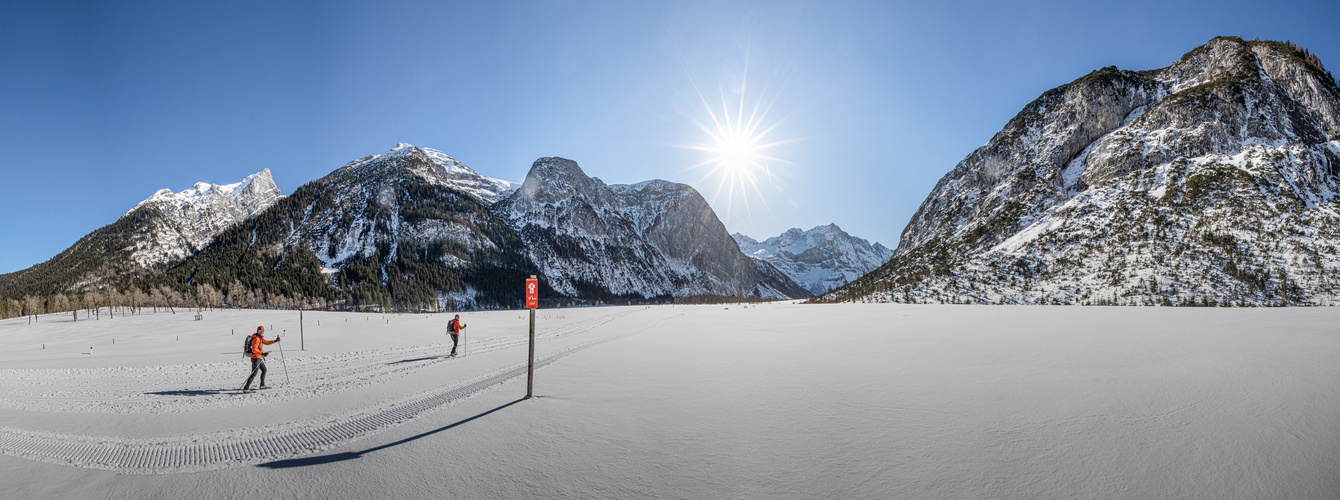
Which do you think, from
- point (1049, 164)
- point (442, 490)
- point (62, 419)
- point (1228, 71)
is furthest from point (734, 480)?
point (1228, 71)

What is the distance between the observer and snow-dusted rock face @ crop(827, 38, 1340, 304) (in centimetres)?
5800

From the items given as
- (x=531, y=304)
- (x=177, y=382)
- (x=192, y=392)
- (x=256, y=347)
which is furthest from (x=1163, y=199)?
(x=177, y=382)

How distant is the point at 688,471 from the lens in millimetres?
6852

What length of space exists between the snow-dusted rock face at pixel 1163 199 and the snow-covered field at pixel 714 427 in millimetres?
60231

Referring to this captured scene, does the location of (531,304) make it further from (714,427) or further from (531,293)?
(714,427)

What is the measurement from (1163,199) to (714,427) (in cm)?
Answer: 10197

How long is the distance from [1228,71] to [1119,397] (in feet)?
432

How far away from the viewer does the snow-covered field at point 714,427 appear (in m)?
6.31

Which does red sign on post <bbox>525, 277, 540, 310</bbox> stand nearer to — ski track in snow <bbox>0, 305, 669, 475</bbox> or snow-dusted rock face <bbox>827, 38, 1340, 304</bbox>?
ski track in snow <bbox>0, 305, 669, 475</bbox>

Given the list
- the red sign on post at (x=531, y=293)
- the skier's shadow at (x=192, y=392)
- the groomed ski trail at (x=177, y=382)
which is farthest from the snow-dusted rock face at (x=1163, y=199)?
the skier's shadow at (x=192, y=392)

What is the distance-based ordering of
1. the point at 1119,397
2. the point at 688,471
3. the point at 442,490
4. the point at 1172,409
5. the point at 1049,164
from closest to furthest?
the point at 442,490, the point at 688,471, the point at 1172,409, the point at 1119,397, the point at 1049,164

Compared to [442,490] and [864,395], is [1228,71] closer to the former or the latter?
[864,395]

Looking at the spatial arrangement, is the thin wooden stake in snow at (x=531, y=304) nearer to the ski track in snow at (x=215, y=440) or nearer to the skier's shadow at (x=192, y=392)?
the ski track in snow at (x=215, y=440)

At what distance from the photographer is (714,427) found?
903 cm
